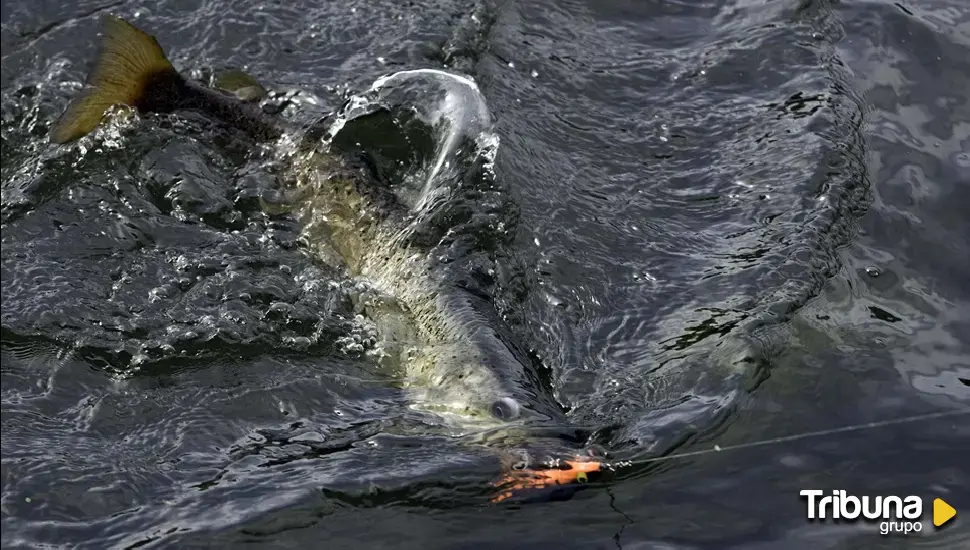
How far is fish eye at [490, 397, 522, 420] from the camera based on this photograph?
399cm

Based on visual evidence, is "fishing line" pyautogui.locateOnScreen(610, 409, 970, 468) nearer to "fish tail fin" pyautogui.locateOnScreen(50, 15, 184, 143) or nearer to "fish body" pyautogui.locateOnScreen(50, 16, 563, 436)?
Result: "fish body" pyautogui.locateOnScreen(50, 16, 563, 436)

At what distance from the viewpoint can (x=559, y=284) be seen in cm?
514

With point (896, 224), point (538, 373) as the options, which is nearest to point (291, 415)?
point (538, 373)

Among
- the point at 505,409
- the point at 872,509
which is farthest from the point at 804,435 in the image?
the point at 505,409

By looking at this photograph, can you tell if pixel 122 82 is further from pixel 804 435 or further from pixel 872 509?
pixel 872 509

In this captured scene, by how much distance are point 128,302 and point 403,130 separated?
1.88 metres

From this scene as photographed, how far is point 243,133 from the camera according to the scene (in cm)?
564

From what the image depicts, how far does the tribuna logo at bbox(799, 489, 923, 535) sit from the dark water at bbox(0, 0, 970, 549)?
6 centimetres

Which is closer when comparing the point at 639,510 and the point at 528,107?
the point at 639,510

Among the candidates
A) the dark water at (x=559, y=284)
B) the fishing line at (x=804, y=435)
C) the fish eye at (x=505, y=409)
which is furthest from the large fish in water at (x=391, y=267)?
the fishing line at (x=804, y=435)

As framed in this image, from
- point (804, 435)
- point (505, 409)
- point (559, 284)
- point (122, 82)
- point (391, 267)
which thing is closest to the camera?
point (505, 409)

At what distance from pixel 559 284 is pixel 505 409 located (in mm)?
1239

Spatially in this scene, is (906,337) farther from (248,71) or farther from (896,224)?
(248,71)

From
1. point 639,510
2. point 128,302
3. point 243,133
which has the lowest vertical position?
point 639,510
